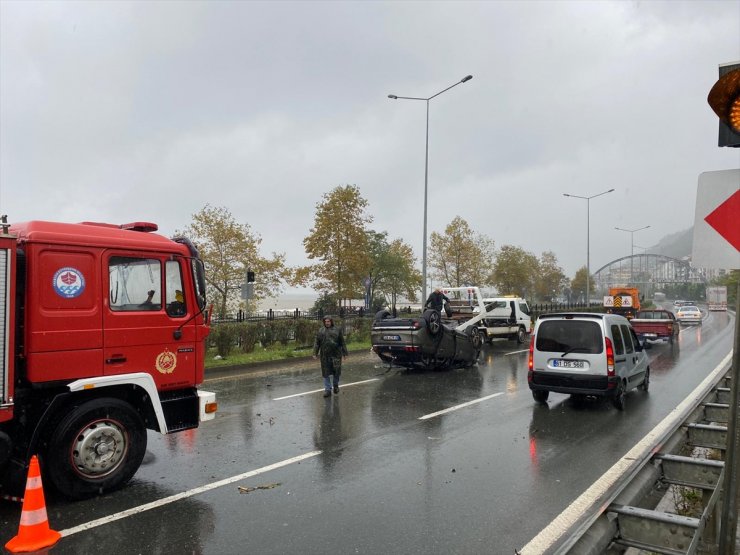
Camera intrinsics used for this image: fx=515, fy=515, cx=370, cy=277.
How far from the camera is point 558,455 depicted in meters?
6.46

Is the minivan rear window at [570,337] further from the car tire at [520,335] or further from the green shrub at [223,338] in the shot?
the car tire at [520,335]

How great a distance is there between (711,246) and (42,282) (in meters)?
5.48


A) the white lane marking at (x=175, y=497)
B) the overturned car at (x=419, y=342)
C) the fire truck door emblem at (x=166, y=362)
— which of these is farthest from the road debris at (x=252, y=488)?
the overturned car at (x=419, y=342)

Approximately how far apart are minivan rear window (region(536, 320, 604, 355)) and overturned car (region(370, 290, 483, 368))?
3.73m

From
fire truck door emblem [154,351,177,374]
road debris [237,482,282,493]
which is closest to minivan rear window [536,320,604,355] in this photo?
road debris [237,482,282,493]

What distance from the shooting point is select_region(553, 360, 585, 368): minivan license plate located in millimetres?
8992

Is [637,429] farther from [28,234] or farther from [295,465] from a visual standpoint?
[28,234]

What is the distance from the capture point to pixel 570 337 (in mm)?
9195

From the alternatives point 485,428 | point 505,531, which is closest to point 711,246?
point 505,531

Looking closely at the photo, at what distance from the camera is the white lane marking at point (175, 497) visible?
4.34m

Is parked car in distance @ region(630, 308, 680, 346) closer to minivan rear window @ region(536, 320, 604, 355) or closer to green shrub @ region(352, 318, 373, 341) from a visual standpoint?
green shrub @ region(352, 318, 373, 341)

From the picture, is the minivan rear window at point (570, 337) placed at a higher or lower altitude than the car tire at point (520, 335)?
higher

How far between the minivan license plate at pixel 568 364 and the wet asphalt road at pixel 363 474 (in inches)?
30.4

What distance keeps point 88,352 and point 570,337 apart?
7.58 m
